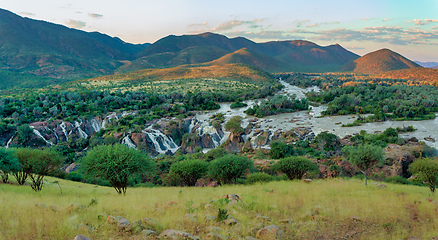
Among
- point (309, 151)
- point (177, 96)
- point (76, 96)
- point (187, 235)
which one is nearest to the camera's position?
point (187, 235)

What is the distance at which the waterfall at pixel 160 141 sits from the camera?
159ft

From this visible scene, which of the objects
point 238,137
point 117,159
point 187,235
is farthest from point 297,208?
point 238,137

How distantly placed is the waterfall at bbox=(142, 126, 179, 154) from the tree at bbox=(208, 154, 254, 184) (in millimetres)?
26758

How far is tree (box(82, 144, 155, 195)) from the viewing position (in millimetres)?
15952

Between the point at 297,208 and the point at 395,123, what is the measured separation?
54.6 metres

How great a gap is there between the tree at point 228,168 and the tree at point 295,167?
139 inches

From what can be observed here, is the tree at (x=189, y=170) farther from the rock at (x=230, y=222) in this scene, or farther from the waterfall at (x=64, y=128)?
the waterfall at (x=64, y=128)

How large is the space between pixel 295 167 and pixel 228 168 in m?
6.97

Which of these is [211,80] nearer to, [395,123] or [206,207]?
[395,123]

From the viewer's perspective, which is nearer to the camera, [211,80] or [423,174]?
[423,174]

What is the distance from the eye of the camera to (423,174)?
17391mm

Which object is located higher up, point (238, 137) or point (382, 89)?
point (382, 89)

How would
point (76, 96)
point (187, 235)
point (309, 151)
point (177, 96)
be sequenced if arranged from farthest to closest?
point (177, 96), point (76, 96), point (309, 151), point (187, 235)

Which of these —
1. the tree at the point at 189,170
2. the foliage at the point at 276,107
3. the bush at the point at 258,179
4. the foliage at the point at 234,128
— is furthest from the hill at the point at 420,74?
the tree at the point at 189,170
